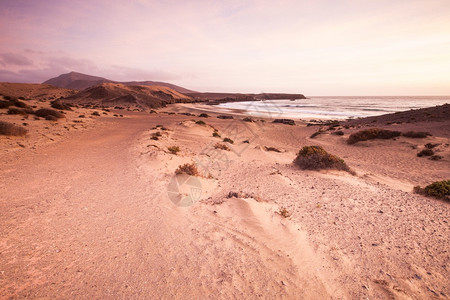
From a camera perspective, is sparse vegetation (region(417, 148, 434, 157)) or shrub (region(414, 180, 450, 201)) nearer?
shrub (region(414, 180, 450, 201))

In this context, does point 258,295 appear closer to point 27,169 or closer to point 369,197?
point 369,197

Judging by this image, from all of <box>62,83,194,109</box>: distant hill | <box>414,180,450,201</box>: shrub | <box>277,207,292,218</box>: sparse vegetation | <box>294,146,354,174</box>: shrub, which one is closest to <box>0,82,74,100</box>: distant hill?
<box>62,83,194,109</box>: distant hill

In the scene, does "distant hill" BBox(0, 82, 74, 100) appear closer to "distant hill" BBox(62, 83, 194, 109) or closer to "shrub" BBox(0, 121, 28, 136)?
"distant hill" BBox(62, 83, 194, 109)

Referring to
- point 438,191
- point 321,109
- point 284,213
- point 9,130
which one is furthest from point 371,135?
point 321,109

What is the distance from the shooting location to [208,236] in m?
4.21

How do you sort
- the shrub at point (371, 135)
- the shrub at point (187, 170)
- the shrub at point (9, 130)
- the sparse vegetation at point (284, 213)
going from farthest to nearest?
1. the shrub at point (371, 135)
2. the shrub at point (9, 130)
3. the shrub at point (187, 170)
4. the sparse vegetation at point (284, 213)

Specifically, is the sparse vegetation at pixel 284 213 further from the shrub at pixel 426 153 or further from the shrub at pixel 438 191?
the shrub at pixel 426 153

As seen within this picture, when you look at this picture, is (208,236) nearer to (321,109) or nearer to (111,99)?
(111,99)

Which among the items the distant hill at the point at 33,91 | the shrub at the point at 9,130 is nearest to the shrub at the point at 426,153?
the shrub at the point at 9,130

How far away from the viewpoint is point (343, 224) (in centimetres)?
495

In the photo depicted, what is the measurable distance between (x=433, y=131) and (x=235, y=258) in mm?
27802

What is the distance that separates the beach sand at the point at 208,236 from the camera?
10.1ft

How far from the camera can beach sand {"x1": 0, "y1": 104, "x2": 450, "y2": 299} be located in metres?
3.08

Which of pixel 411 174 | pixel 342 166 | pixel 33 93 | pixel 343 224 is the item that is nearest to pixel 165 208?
pixel 343 224
